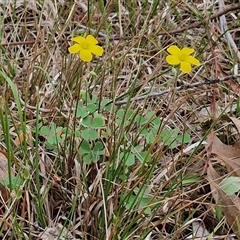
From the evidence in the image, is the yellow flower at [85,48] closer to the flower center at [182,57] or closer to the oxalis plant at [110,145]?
the oxalis plant at [110,145]

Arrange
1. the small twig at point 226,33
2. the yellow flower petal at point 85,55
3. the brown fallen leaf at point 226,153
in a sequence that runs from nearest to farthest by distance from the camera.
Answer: the yellow flower petal at point 85,55 → the brown fallen leaf at point 226,153 → the small twig at point 226,33

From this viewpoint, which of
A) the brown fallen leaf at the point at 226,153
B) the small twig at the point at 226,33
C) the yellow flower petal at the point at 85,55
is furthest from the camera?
the small twig at the point at 226,33

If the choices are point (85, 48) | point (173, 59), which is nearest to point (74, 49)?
point (85, 48)

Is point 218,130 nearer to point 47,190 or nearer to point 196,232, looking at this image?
point 196,232

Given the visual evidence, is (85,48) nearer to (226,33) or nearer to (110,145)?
(110,145)

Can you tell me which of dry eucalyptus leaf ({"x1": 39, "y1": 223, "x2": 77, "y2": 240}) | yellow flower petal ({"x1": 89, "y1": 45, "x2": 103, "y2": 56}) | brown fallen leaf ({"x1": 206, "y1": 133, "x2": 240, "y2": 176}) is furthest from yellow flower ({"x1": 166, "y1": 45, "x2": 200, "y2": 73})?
dry eucalyptus leaf ({"x1": 39, "y1": 223, "x2": 77, "y2": 240})

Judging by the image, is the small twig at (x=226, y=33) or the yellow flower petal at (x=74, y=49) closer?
the yellow flower petal at (x=74, y=49)

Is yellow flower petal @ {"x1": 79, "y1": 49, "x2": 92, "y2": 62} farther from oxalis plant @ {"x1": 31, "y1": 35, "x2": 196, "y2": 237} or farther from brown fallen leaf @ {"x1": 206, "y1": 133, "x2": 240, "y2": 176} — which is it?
brown fallen leaf @ {"x1": 206, "y1": 133, "x2": 240, "y2": 176}

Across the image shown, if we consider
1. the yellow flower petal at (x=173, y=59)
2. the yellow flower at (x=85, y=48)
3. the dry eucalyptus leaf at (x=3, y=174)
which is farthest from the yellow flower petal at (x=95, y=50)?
the dry eucalyptus leaf at (x=3, y=174)
